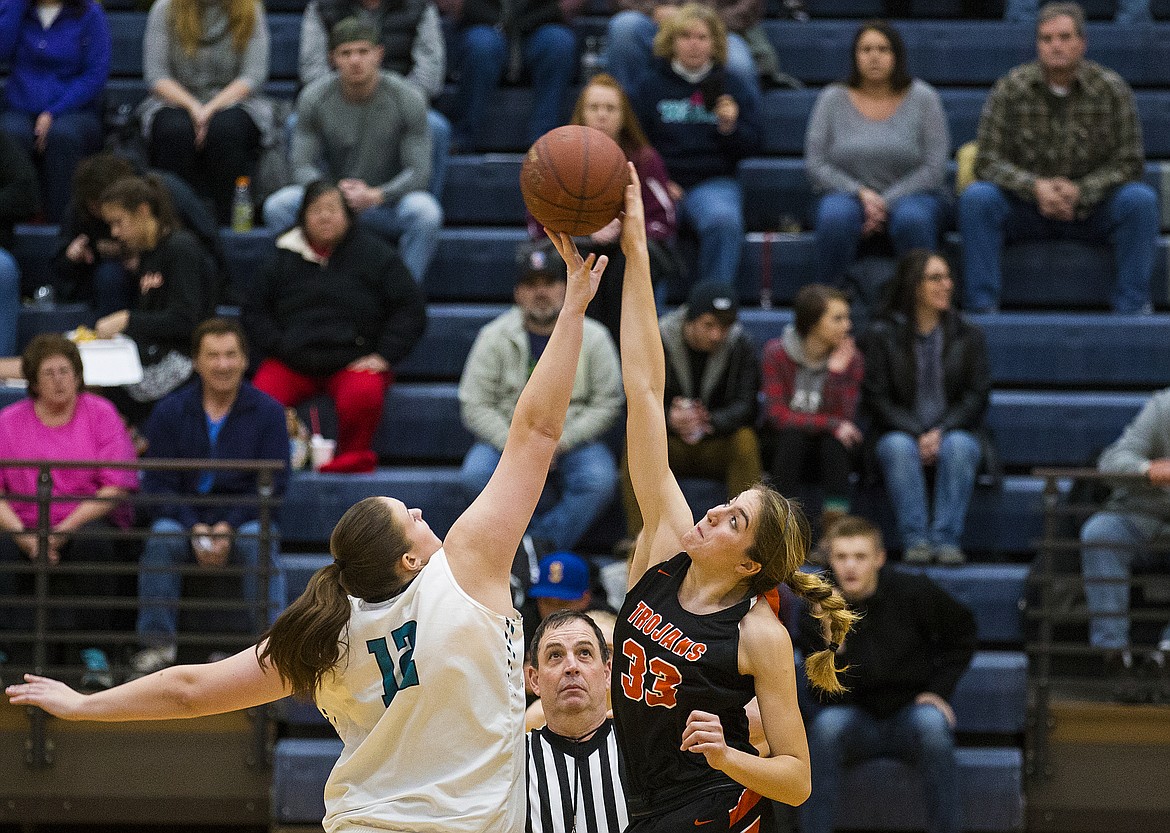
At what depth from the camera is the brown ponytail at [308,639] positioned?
10.5ft

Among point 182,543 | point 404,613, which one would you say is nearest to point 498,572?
point 404,613

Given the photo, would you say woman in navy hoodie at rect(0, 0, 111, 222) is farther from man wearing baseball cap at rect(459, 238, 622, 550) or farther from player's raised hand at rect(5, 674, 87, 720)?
player's raised hand at rect(5, 674, 87, 720)

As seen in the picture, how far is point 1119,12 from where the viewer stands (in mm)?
9781

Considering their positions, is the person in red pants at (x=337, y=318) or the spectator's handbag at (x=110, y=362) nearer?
the spectator's handbag at (x=110, y=362)

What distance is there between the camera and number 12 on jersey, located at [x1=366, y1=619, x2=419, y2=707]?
3.21 m

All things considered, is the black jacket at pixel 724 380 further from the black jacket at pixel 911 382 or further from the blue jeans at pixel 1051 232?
the blue jeans at pixel 1051 232

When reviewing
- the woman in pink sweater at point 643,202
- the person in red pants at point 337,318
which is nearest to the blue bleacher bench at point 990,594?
the woman in pink sweater at point 643,202

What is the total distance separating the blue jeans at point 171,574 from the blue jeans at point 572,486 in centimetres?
97

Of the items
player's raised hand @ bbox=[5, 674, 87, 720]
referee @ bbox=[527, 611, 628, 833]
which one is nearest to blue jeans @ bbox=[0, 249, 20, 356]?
referee @ bbox=[527, 611, 628, 833]

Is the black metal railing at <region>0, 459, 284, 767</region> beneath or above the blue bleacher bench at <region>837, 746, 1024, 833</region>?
above

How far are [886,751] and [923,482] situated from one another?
1259 millimetres

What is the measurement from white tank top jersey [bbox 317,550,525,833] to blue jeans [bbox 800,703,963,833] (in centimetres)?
344

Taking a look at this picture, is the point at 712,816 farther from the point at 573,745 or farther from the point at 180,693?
the point at 180,693

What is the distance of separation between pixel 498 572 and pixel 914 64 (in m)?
7.26
